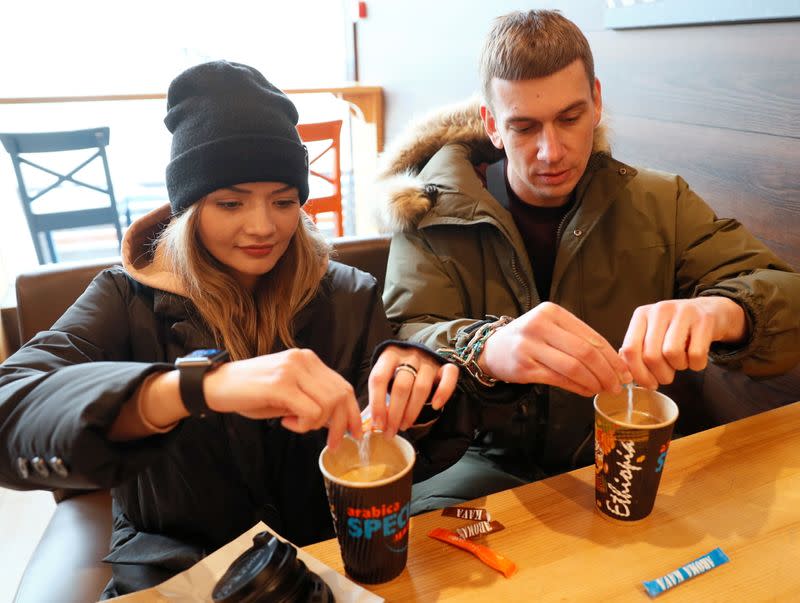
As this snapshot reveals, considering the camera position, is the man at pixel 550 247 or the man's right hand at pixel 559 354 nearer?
the man's right hand at pixel 559 354

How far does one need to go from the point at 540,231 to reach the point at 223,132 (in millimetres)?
733

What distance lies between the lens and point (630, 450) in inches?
30.3

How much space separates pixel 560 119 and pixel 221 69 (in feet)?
2.10

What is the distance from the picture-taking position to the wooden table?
0.72 meters

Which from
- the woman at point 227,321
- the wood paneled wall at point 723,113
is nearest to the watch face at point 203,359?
the woman at point 227,321

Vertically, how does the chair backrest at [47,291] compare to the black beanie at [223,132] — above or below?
below

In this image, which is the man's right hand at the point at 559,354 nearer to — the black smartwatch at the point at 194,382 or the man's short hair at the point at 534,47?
the black smartwatch at the point at 194,382

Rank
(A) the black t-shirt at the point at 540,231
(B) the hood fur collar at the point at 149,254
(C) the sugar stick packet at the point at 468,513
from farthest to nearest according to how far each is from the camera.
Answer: (A) the black t-shirt at the point at 540,231 < (B) the hood fur collar at the point at 149,254 < (C) the sugar stick packet at the point at 468,513

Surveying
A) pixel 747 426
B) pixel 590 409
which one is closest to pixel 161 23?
pixel 590 409

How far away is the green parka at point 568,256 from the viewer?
1.31 m

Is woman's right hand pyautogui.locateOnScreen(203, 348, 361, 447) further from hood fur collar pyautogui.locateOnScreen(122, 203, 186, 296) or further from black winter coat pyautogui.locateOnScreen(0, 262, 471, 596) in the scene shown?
hood fur collar pyautogui.locateOnScreen(122, 203, 186, 296)

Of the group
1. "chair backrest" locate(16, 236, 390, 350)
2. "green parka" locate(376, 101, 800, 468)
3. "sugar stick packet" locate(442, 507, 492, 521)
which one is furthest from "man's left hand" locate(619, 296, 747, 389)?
"chair backrest" locate(16, 236, 390, 350)

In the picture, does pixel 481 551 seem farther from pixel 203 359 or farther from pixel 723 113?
pixel 723 113

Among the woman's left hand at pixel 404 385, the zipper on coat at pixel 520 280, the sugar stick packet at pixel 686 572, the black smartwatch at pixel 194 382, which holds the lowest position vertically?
the sugar stick packet at pixel 686 572
